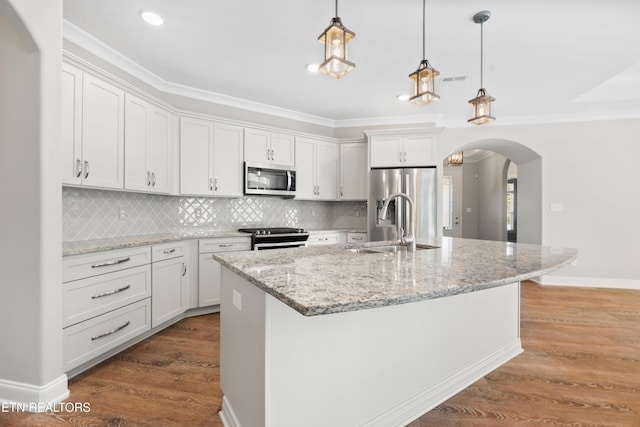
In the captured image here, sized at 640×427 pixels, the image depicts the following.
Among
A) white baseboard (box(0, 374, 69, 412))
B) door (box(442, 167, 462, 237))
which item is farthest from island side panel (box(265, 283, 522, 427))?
door (box(442, 167, 462, 237))

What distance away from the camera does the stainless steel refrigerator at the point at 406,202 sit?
411 cm

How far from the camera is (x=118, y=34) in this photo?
99.7 inches

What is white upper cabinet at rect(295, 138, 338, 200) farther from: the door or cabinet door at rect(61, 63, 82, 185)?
the door

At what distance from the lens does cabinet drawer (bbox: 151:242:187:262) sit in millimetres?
2746

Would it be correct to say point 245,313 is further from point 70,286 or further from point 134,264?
point 134,264

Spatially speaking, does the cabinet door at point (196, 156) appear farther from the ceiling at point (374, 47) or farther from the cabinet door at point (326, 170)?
the cabinet door at point (326, 170)

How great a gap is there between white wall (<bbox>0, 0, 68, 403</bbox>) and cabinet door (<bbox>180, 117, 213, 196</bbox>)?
158 cm

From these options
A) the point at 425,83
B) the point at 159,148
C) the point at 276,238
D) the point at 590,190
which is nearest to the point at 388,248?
the point at 425,83

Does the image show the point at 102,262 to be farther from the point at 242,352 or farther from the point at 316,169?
the point at 316,169

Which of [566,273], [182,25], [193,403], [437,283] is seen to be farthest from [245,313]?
[566,273]

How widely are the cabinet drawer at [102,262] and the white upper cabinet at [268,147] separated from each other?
1738mm

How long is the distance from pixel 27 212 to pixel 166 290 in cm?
137

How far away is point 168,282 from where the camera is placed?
2.92m

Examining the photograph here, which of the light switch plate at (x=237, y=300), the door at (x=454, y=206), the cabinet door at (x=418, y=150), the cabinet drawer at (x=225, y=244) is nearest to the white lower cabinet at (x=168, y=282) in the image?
the cabinet drawer at (x=225, y=244)
